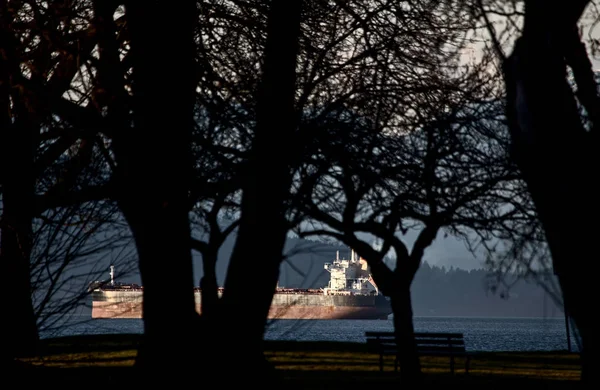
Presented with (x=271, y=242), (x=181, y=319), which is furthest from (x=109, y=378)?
(x=271, y=242)

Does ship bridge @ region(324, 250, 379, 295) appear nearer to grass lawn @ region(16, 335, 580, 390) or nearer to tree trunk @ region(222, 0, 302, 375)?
grass lawn @ region(16, 335, 580, 390)

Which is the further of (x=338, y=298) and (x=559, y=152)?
(x=338, y=298)

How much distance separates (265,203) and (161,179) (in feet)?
2.66

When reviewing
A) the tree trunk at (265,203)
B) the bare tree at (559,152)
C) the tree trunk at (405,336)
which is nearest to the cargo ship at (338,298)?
the tree trunk at (405,336)

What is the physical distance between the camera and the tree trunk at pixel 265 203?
18.0 feet

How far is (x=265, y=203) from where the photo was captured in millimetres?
5598

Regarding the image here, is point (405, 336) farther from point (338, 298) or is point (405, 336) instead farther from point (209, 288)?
point (338, 298)

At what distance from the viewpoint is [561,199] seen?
16.6ft

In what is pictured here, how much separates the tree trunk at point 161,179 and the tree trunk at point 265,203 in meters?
0.40

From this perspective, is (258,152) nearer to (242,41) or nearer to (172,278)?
(172,278)

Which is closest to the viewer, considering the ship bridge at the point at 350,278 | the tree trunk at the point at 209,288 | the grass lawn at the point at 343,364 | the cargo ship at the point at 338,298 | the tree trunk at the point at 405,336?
the tree trunk at the point at 209,288

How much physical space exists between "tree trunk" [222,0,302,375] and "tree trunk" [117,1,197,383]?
40 centimetres

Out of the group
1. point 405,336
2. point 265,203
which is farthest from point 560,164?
point 405,336

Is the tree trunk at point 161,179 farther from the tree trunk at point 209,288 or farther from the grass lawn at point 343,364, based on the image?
the grass lawn at point 343,364
